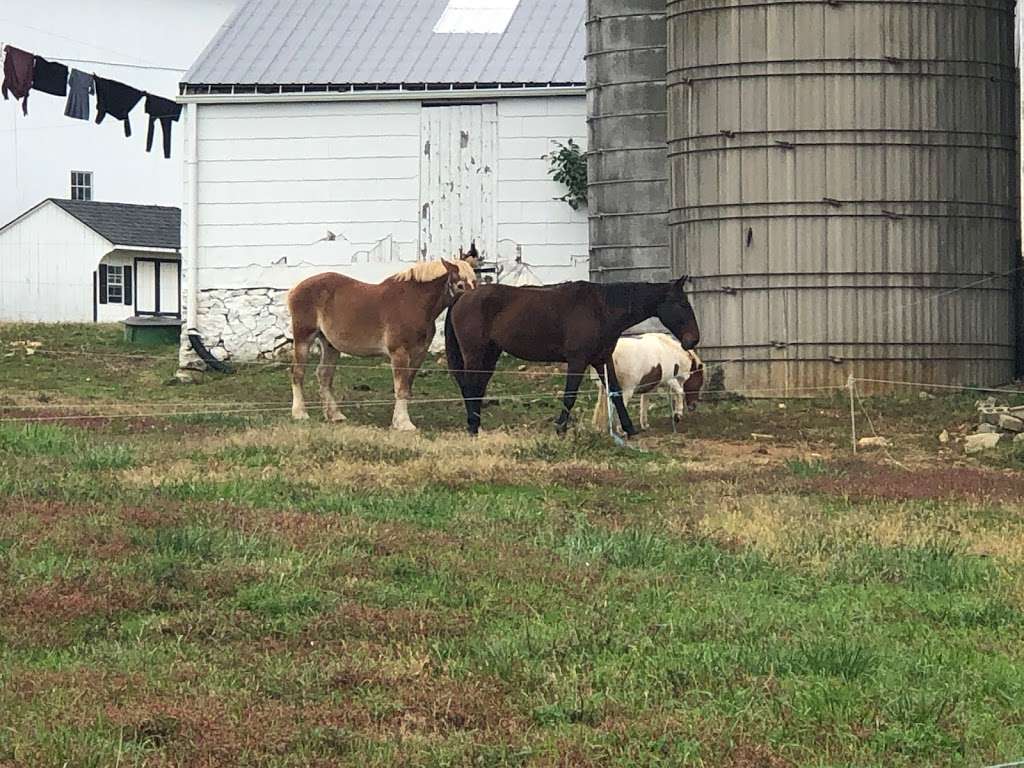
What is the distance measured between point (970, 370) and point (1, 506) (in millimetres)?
13722

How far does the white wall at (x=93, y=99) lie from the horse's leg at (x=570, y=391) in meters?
33.1

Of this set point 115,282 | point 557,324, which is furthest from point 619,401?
point 115,282

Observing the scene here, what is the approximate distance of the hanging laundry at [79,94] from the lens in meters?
28.2

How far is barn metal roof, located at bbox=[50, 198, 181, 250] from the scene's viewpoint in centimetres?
4488

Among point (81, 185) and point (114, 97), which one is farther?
point (81, 185)

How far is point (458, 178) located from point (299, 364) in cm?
712

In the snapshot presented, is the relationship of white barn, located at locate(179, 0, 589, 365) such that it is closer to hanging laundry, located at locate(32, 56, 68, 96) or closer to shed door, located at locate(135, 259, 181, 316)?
hanging laundry, located at locate(32, 56, 68, 96)

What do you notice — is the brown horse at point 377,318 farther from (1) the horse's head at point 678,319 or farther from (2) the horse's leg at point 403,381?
(1) the horse's head at point 678,319

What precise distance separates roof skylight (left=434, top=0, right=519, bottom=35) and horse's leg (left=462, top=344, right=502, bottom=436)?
9842mm

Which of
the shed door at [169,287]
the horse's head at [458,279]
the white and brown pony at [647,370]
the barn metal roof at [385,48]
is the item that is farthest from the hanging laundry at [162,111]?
the shed door at [169,287]

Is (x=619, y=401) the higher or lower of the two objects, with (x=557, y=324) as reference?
lower

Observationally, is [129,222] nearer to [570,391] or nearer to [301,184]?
[301,184]

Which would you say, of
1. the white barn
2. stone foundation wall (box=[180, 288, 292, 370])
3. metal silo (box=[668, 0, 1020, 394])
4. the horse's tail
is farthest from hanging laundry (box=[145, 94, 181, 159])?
the horse's tail

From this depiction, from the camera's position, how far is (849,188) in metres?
21.3
